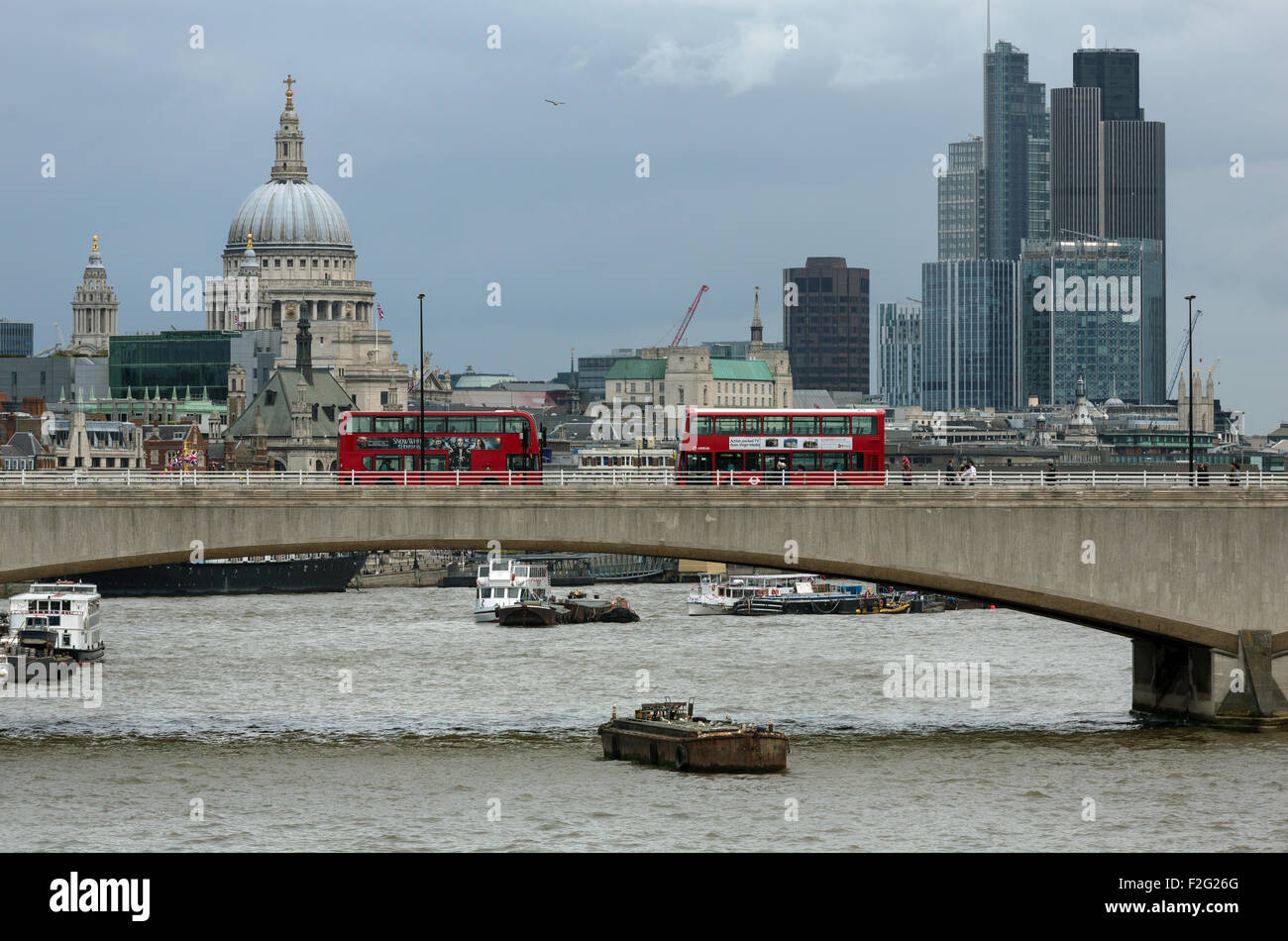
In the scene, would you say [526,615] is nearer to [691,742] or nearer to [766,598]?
[766,598]

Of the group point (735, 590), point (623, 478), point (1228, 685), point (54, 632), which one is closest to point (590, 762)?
point (623, 478)

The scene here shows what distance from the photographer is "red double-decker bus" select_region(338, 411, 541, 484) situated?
80938mm

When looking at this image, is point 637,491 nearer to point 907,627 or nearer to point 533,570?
point 907,627

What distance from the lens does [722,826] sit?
52031 mm

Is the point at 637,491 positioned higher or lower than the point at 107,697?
higher

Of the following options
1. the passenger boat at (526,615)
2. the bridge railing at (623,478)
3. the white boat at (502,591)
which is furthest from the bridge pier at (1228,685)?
the white boat at (502,591)

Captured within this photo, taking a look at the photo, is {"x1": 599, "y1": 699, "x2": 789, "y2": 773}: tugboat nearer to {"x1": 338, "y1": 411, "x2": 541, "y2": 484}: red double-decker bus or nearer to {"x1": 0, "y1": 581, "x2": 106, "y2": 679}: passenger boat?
{"x1": 338, "y1": 411, "x2": 541, "y2": 484}: red double-decker bus

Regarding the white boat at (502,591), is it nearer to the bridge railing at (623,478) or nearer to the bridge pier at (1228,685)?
the bridge railing at (623,478)

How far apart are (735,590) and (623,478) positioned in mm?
69449

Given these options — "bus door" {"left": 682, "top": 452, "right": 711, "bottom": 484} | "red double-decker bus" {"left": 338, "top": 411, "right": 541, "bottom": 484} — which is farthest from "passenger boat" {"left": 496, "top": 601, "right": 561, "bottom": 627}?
"bus door" {"left": 682, "top": 452, "right": 711, "bottom": 484}

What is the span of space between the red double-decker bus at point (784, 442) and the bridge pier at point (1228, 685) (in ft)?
38.6
